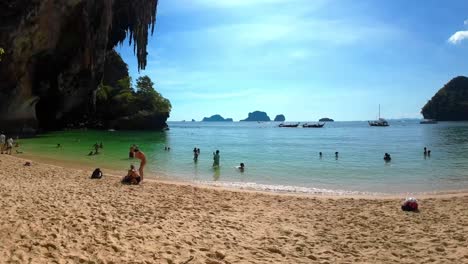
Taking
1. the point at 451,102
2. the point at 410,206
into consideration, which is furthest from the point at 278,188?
the point at 451,102

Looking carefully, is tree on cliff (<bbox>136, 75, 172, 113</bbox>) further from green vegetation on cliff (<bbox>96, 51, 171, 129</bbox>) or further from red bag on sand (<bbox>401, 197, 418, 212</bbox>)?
red bag on sand (<bbox>401, 197, 418, 212</bbox>)

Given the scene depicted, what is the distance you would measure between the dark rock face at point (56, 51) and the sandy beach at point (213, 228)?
30.6 m

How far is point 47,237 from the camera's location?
22.1ft

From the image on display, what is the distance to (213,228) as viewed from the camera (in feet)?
27.1

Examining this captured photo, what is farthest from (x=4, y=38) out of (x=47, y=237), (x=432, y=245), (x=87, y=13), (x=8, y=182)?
(x=432, y=245)

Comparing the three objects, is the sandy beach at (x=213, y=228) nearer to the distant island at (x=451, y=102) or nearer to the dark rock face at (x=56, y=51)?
the dark rock face at (x=56, y=51)

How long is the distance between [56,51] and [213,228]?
4491cm

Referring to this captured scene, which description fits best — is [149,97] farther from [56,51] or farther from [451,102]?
[451,102]

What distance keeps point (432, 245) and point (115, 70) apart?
259ft

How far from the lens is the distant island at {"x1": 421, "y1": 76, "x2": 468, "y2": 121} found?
141625 millimetres

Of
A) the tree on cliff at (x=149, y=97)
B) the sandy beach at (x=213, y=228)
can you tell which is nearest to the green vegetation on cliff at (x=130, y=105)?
the tree on cliff at (x=149, y=97)

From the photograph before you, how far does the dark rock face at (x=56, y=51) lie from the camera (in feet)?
121

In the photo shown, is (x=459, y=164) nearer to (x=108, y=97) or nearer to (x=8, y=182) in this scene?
(x=8, y=182)

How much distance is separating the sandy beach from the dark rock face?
30619mm
